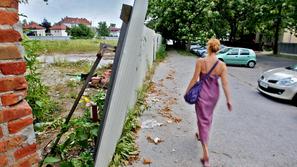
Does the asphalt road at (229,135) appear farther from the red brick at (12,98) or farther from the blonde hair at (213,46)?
the red brick at (12,98)

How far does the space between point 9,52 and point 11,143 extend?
57 cm

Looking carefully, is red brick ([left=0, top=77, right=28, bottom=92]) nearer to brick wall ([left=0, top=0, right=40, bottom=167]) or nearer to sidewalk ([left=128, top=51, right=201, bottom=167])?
brick wall ([left=0, top=0, right=40, bottom=167])

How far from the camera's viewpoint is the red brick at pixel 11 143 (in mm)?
1514

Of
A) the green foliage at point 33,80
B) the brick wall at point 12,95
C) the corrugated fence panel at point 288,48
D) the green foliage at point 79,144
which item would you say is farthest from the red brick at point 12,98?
the corrugated fence panel at point 288,48

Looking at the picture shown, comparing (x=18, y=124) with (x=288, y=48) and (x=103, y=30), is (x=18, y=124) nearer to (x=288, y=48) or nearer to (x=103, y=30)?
(x=288, y=48)

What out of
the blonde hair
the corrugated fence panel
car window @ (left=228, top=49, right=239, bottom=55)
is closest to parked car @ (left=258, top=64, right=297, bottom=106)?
the blonde hair

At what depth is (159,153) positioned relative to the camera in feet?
12.4

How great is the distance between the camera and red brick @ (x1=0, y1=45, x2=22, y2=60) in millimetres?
1430

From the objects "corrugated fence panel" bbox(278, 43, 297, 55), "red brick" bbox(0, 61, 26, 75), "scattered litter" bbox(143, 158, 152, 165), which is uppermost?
"corrugated fence panel" bbox(278, 43, 297, 55)

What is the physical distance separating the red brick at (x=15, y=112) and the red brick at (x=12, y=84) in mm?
115

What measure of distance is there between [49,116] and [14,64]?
149 inches

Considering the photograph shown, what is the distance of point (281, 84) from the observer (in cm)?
720

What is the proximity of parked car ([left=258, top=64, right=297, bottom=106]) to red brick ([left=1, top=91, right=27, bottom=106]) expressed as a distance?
284 inches

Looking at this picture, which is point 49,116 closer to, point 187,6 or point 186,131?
point 186,131
